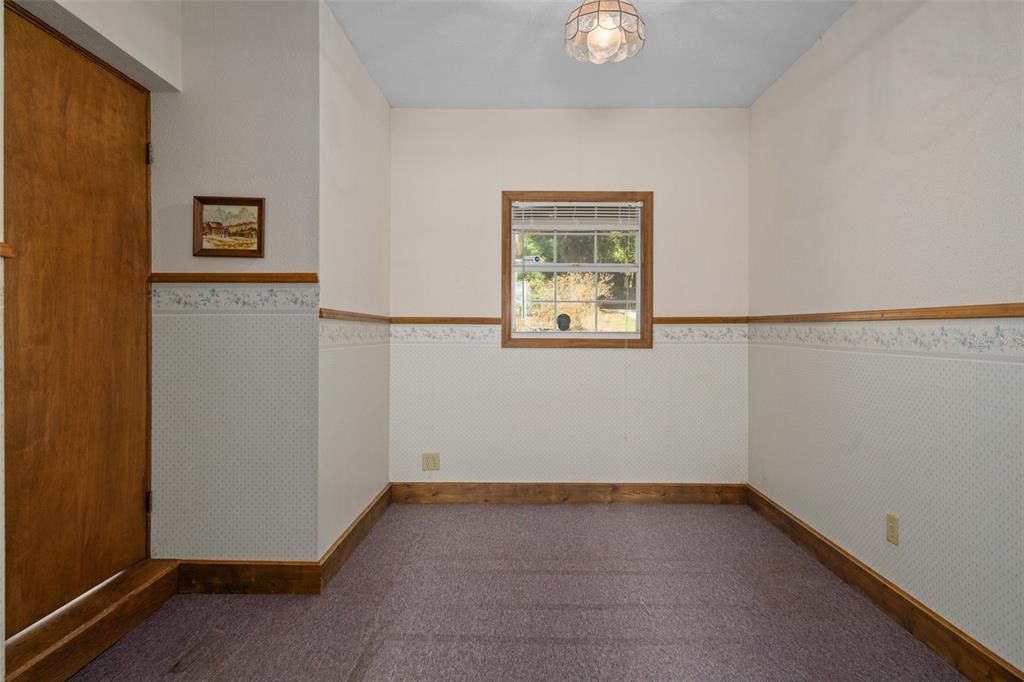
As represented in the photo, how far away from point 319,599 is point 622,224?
271cm

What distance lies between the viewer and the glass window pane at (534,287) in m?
3.57

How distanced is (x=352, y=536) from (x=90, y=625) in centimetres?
106

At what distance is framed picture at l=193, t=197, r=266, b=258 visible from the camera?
2.24 m

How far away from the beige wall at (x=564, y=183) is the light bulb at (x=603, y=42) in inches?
52.6

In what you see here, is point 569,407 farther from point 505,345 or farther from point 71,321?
point 71,321

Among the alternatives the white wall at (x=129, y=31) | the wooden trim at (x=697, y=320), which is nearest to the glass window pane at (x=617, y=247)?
the wooden trim at (x=697, y=320)

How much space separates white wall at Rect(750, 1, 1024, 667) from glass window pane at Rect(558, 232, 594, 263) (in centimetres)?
114

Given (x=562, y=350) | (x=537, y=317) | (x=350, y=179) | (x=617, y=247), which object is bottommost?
(x=562, y=350)

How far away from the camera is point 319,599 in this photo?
2201 millimetres

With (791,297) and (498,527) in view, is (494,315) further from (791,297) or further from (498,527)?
(791,297)

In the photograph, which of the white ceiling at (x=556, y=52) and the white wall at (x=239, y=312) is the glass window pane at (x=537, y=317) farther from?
the white wall at (x=239, y=312)

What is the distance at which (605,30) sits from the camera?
Answer: 2049mm

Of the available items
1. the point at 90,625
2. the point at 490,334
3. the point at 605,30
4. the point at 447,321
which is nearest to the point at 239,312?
the point at 90,625

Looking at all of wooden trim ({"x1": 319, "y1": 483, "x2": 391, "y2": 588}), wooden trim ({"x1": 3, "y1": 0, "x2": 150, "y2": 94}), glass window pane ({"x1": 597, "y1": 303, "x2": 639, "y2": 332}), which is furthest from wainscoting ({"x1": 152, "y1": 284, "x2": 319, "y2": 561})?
glass window pane ({"x1": 597, "y1": 303, "x2": 639, "y2": 332})
